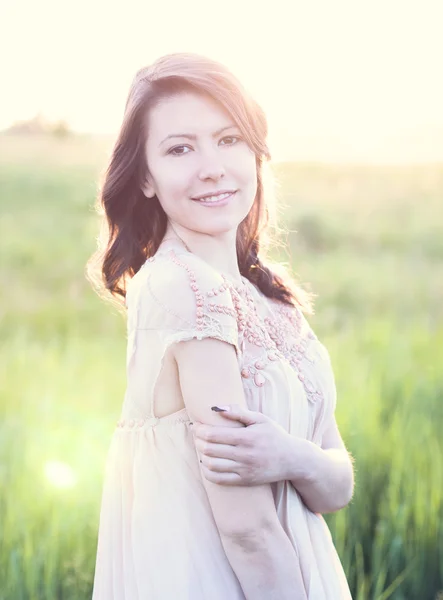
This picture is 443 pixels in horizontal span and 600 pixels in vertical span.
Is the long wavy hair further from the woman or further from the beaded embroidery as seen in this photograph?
the beaded embroidery

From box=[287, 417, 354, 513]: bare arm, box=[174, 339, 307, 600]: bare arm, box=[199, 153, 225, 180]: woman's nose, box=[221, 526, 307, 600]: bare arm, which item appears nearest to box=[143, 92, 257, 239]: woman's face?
box=[199, 153, 225, 180]: woman's nose

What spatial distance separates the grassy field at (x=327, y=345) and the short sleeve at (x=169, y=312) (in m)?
0.43

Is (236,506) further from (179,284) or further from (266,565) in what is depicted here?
(179,284)

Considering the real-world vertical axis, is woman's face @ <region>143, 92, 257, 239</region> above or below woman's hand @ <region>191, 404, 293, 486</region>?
above

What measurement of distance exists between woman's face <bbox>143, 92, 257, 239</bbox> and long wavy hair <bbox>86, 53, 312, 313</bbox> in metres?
0.02

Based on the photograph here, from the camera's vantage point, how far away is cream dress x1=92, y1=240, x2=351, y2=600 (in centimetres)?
128

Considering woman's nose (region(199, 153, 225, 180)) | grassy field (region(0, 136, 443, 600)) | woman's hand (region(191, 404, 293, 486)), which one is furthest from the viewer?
grassy field (region(0, 136, 443, 600))

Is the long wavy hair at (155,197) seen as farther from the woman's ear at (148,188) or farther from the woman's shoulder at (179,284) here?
the woman's shoulder at (179,284)

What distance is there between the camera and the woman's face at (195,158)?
1352mm

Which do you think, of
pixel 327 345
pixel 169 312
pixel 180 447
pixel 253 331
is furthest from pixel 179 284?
pixel 327 345

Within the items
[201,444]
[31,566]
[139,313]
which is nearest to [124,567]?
[201,444]

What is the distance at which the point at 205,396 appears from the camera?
4.06 ft

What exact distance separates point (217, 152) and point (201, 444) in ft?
1.61

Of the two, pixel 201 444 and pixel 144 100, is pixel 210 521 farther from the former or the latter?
pixel 144 100
